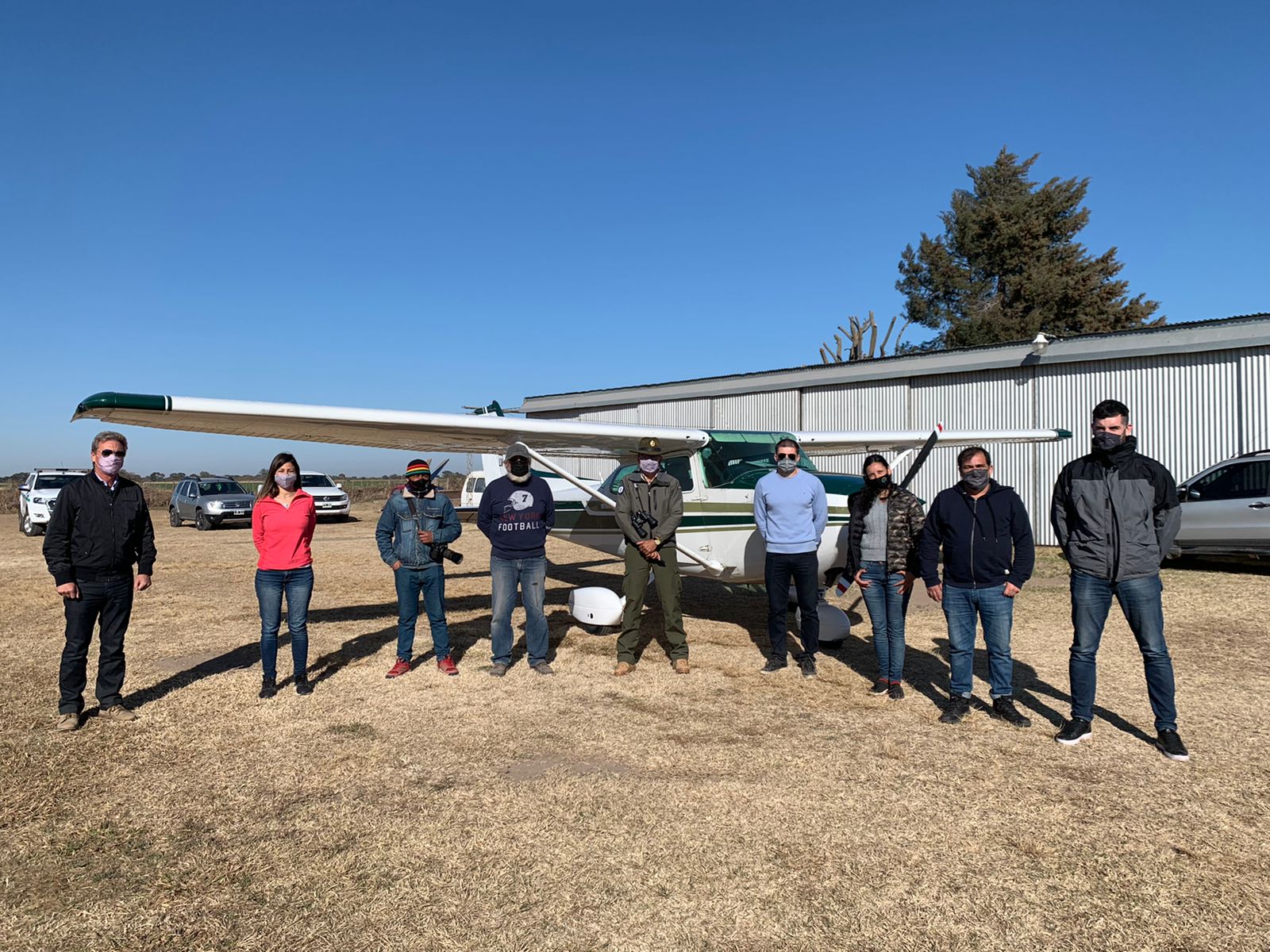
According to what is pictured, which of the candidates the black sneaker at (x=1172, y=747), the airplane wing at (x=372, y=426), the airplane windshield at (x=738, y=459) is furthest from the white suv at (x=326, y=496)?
the black sneaker at (x=1172, y=747)

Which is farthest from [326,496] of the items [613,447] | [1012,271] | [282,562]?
[1012,271]

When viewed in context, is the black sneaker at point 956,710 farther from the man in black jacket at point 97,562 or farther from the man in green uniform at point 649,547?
the man in black jacket at point 97,562

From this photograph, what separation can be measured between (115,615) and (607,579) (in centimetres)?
703

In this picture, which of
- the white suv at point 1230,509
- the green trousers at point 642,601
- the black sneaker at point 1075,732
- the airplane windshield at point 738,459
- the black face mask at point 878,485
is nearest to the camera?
the black sneaker at point 1075,732

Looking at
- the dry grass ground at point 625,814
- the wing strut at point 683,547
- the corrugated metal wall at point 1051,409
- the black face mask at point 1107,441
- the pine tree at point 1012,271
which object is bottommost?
the dry grass ground at point 625,814

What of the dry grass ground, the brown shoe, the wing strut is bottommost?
the dry grass ground

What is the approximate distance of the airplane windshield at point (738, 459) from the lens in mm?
7230

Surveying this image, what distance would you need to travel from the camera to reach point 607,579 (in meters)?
11.1

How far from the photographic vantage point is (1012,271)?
33031 mm

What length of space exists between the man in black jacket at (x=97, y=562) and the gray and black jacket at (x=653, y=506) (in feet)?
10.5

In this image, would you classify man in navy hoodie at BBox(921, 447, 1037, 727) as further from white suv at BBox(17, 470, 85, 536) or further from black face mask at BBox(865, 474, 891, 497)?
white suv at BBox(17, 470, 85, 536)

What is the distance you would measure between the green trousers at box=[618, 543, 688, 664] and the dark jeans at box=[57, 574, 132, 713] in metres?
3.35

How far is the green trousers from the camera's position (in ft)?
19.7

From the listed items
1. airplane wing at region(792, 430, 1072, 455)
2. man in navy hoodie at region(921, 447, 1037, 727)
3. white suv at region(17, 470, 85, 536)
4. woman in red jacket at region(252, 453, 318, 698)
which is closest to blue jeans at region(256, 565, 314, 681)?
woman in red jacket at region(252, 453, 318, 698)
